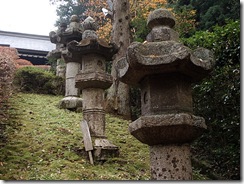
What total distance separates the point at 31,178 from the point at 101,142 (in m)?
1.31

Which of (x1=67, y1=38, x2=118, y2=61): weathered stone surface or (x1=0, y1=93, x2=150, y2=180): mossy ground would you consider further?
(x1=67, y1=38, x2=118, y2=61): weathered stone surface

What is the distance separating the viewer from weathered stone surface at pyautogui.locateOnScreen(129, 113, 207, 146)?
2545 millimetres

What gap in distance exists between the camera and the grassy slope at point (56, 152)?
3967 mm

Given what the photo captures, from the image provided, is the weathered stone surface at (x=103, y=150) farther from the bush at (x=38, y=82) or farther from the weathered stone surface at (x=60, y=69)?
the weathered stone surface at (x=60, y=69)

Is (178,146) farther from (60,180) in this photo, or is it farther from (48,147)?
(48,147)

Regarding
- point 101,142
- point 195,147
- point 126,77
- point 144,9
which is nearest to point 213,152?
point 195,147

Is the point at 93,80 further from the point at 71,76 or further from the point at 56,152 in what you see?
the point at 71,76

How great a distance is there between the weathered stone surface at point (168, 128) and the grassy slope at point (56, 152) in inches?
62.9

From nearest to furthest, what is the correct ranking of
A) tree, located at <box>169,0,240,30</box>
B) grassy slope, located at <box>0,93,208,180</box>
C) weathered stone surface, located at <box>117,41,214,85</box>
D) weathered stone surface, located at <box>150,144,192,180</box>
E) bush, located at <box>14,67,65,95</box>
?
weathered stone surface, located at <box>117,41,214,85</box> → weathered stone surface, located at <box>150,144,192,180</box> → grassy slope, located at <box>0,93,208,180</box> → tree, located at <box>169,0,240,30</box> → bush, located at <box>14,67,65,95</box>

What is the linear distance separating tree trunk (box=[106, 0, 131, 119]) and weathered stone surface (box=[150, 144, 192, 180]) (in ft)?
17.1

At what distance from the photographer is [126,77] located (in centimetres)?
284

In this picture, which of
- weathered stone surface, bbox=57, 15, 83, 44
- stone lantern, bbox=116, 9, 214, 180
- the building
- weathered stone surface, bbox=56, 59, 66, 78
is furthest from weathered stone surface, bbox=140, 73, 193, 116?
the building

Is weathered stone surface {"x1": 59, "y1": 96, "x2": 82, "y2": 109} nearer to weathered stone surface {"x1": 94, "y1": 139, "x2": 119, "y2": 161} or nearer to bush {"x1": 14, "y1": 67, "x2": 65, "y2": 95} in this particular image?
bush {"x1": 14, "y1": 67, "x2": 65, "y2": 95}

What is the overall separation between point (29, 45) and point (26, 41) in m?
0.67
